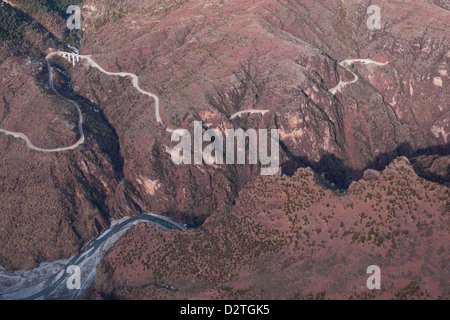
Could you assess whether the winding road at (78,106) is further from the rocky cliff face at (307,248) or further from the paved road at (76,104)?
the rocky cliff face at (307,248)

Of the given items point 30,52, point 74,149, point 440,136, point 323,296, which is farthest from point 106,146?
point 440,136

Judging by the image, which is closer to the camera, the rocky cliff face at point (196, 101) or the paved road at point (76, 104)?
the rocky cliff face at point (196, 101)

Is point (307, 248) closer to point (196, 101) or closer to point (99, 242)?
point (99, 242)

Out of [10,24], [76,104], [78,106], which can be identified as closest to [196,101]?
[78,106]

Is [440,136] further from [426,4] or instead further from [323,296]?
[323,296]

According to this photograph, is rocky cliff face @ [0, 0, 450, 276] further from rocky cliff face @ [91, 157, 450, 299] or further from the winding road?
rocky cliff face @ [91, 157, 450, 299]

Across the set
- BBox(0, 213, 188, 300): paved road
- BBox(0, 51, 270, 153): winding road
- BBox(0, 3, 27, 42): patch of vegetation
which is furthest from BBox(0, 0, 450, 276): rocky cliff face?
BBox(0, 3, 27, 42): patch of vegetation

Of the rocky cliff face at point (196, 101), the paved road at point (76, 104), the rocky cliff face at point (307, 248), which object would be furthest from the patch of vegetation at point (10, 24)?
the rocky cliff face at point (307, 248)
